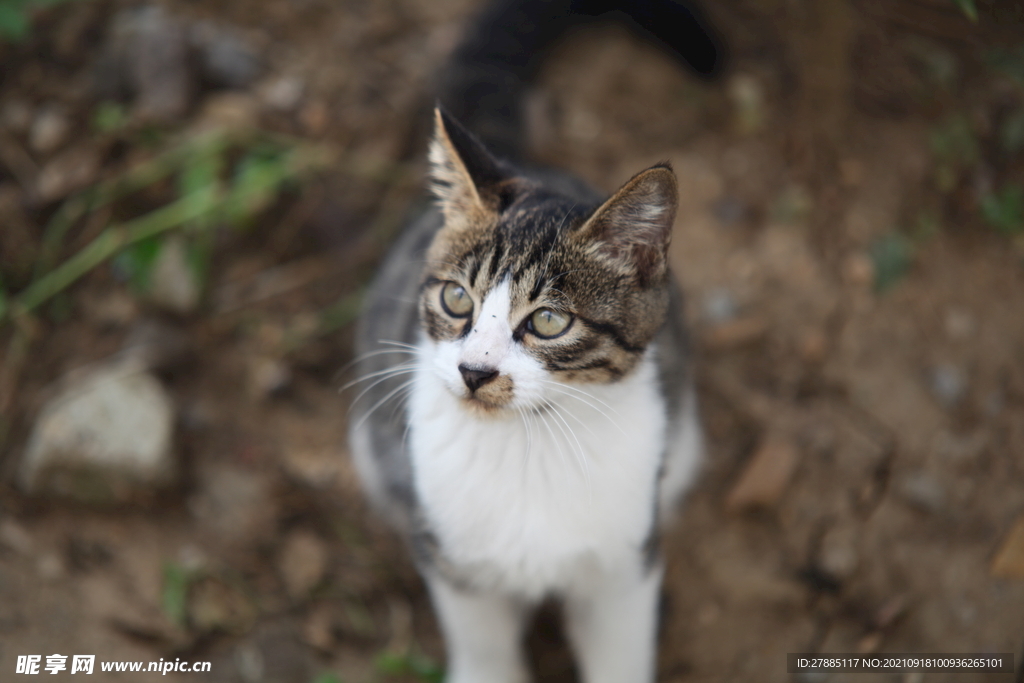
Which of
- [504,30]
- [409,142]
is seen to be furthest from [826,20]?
[409,142]

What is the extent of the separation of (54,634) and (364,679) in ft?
3.68

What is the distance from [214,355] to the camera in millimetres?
3197

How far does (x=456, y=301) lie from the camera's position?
1.94 meters

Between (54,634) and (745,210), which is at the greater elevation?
(745,210)

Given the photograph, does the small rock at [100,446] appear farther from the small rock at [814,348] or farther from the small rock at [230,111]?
the small rock at [814,348]

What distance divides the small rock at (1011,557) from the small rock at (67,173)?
4.33m

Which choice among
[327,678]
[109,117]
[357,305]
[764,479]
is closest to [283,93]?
[109,117]

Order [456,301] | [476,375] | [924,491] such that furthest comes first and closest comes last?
[924,491] → [456,301] → [476,375]

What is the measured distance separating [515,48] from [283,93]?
1.35 metres

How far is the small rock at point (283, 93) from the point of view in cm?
359

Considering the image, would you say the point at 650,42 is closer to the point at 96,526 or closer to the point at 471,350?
the point at 471,350

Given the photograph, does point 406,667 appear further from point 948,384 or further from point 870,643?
point 948,384

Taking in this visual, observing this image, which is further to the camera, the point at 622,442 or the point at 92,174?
the point at 92,174

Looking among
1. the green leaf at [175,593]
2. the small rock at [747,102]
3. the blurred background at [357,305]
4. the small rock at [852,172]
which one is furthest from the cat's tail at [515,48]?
the green leaf at [175,593]
